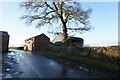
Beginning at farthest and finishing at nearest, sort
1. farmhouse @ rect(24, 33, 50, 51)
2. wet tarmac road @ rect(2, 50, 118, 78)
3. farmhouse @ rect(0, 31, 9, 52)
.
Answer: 1. farmhouse @ rect(24, 33, 50, 51)
2. farmhouse @ rect(0, 31, 9, 52)
3. wet tarmac road @ rect(2, 50, 118, 78)

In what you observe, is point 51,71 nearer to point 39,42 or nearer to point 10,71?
point 10,71

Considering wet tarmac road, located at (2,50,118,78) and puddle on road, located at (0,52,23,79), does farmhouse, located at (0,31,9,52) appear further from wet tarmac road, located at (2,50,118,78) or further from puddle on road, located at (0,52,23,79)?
wet tarmac road, located at (2,50,118,78)

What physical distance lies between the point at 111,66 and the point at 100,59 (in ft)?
13.2

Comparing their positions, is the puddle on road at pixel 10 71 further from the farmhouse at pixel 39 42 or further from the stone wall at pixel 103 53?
the farmhouse at pixel 39 42

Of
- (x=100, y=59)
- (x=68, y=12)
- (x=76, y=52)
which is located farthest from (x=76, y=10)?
(x=100, y=59)

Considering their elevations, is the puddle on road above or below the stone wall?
below

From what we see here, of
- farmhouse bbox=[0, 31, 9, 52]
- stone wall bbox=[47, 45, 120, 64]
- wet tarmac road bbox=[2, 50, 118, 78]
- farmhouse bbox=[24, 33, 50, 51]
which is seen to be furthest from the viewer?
farmhouse bbox=[24, 33, 50, 51]

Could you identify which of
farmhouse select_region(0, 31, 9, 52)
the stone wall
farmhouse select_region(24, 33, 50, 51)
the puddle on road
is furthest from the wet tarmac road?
farmhouse select_region(24, 33, 50, 51)

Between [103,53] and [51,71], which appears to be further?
[103,53]

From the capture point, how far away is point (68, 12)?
40.2 m

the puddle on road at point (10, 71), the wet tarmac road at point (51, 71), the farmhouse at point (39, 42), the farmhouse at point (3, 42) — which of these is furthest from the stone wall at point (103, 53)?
the farmhouse at point (39, 42)

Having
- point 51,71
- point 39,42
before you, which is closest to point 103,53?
point 51,71

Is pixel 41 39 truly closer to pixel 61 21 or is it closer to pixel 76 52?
pixel 61 21

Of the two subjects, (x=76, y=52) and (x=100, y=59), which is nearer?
(x=100, y=59)
